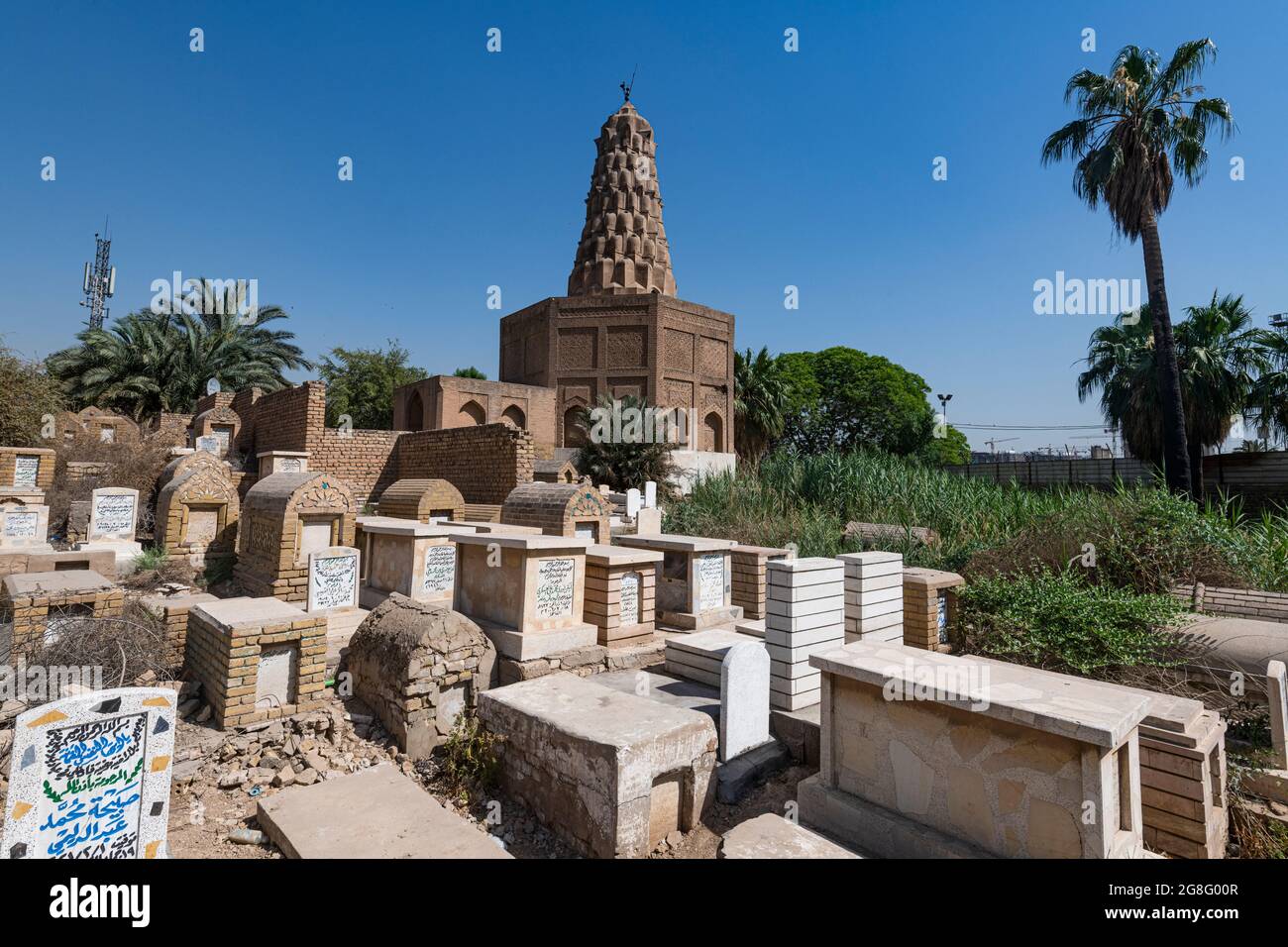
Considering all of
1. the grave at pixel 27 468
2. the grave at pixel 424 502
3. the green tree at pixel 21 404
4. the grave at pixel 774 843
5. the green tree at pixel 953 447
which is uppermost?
the green tree at pixel 953 447

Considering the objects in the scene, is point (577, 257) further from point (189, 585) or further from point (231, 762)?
point (231, 762)

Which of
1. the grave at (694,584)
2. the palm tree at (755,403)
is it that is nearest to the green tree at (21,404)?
the grave at (694,584)

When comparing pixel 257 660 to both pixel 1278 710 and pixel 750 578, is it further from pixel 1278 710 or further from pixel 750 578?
pixel 1278 710

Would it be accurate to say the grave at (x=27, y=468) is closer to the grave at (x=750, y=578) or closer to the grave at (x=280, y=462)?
the grave at (x=280, y=462)

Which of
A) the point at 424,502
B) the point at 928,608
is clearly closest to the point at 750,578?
the point at 928,608

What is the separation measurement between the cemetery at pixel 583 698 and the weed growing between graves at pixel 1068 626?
0.20 feet

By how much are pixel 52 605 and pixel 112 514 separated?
19.5 feet

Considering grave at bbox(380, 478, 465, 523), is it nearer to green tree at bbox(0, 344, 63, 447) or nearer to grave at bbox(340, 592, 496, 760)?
grave at bbox(340, 592, 496, 760)

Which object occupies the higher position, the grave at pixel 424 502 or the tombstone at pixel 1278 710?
the grave at pixel 424 502

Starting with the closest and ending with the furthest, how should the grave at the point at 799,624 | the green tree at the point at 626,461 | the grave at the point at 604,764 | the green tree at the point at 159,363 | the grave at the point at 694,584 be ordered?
the grave at the point at 604,764 < the grave at the point at 799,624 < the grave at the point at 694,584 < the green tree at the point at 626,461 < the green tree at the point at 159,363

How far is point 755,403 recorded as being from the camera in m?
34.1

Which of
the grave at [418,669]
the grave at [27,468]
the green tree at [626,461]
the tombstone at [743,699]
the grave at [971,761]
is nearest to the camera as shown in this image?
the grave at [971,761]

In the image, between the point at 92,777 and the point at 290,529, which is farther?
the point at 290,529

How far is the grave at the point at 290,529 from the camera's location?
8414 mm
